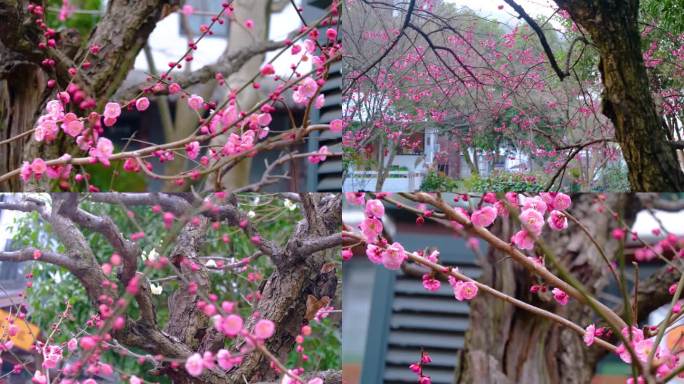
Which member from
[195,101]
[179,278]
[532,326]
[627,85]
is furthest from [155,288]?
[627,85]

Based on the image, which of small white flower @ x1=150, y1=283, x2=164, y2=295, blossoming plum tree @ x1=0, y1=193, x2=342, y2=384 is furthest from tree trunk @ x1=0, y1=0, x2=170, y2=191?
small white flower @ x1=150, y1=283, x2=164, y2=295

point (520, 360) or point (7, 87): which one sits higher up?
point (7, 87)

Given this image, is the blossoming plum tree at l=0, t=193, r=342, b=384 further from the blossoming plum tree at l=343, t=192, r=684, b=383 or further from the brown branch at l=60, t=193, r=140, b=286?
the blossoming plum tree at l=343, t=192, r=684, b=383

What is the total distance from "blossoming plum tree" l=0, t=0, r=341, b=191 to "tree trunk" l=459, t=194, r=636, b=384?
1.85ft

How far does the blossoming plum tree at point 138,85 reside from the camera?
1.63 metres

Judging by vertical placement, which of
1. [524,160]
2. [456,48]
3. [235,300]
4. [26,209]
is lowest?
[235,300]

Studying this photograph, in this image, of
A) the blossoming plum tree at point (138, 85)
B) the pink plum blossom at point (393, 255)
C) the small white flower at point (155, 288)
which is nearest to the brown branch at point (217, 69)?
the blossoming plum tree at point (138, 85)

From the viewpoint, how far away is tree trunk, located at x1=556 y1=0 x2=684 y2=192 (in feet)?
5.74

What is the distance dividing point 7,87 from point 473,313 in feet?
4.25

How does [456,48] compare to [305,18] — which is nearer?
[456,48]

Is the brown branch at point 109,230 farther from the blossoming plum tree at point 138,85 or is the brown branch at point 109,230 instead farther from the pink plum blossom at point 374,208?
the pink plum blossom at point 374,208

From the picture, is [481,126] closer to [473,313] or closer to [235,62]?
[473,313]

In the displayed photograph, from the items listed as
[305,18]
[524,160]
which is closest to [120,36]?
[305,18]

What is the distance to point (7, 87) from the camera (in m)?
1.89
